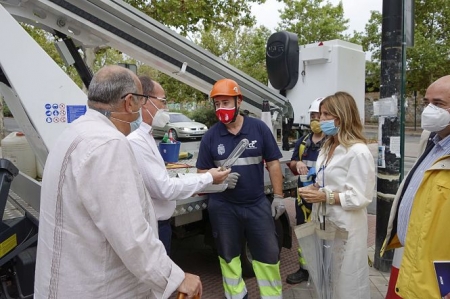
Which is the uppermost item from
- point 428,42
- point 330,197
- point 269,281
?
point 428,42

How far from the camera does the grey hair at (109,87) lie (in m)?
1.78

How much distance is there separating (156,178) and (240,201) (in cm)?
96

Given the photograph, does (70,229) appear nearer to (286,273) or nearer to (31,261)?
(31,261)

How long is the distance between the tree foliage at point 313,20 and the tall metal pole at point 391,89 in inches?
854

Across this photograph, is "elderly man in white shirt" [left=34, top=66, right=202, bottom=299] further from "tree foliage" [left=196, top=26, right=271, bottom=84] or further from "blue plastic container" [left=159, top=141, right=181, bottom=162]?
"tree foliage" [left=196, top=26, right=271, bottom=84]

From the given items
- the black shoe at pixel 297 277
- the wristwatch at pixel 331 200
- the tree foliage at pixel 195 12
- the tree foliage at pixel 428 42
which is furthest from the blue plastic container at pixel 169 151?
the tree foliage at pixel 428 42

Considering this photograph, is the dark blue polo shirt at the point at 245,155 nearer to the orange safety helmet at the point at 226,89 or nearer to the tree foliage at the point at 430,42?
the orange safety helmet at the point at 226,89

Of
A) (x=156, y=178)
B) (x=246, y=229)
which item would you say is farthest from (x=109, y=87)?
(x=246, y=229)

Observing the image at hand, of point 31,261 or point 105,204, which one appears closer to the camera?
point 105,204

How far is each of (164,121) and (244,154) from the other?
722mm

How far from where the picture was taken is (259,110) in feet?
15.8

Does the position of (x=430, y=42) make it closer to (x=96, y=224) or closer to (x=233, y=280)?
(x=233, y=280)

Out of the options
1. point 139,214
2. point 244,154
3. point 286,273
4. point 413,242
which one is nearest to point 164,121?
point 244,154

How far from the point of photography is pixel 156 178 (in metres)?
2.50
